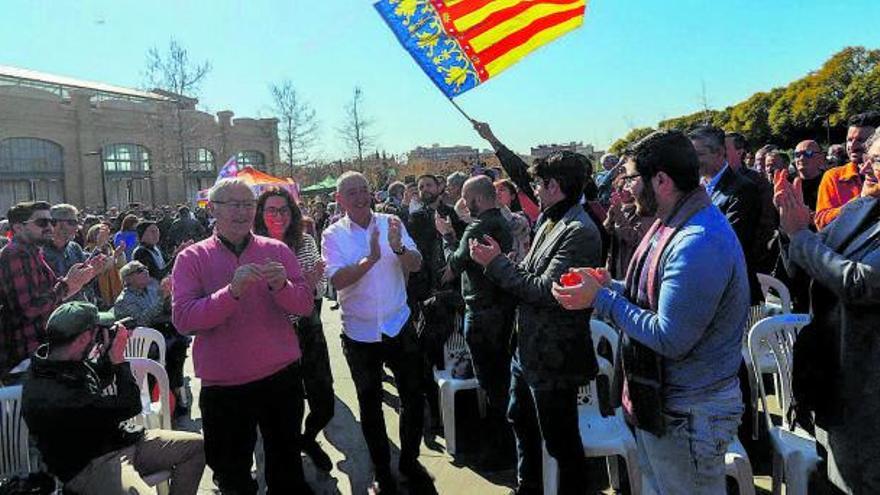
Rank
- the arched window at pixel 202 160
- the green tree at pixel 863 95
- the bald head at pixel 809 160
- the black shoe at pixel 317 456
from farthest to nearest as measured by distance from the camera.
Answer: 1. the arched window at pixel 202 160
2. the green tree at pixel 863 95
3. the bald head at pixel 809 160
4. the black shoe at pixel 317 456

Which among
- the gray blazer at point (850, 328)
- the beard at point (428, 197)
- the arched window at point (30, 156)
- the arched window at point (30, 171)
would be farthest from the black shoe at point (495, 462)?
the arched window at point (30, 156)

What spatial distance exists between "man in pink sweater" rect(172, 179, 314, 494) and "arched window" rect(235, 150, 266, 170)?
153 ft

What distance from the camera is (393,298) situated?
391 centimetres

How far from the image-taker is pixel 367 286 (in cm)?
385

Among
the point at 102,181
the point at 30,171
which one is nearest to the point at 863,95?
the point at 102,181

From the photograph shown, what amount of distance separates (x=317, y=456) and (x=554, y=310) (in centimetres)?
230

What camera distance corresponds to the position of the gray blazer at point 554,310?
2891 mm

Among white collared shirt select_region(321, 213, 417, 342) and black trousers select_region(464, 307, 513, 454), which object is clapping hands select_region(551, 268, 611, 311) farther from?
white collared shirt select_region(321, 213, 417, 342)

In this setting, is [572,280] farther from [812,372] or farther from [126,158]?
[126,158]

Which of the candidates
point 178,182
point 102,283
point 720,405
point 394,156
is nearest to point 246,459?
point 720,405

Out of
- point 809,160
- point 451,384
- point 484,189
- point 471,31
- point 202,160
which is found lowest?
point 451,384

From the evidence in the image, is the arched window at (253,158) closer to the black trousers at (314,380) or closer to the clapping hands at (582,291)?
the black trousers at (314,380)

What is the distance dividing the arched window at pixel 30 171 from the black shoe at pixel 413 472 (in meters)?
36.9

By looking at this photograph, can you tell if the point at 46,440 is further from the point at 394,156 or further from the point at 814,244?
the point at 394,156
